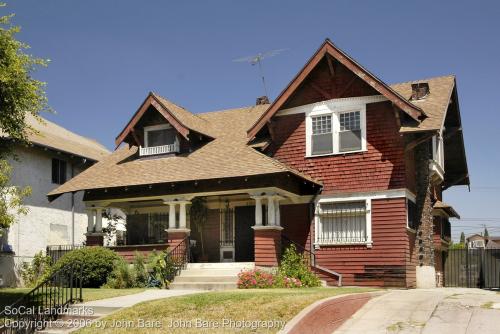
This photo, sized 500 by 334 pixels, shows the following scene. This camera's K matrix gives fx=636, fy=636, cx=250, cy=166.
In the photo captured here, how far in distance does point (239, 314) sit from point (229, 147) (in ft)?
38.4

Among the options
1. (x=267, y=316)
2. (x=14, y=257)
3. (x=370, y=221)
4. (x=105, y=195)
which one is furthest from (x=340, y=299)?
(x=14, y=257)

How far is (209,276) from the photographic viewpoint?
69.8 ft

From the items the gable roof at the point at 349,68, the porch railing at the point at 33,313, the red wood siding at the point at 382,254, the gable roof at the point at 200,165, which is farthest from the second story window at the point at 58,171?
the red wood siding at the point at 382,254

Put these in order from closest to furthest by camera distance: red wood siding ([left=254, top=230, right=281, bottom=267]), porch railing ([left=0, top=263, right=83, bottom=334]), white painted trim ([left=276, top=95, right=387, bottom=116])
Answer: porch railing ([left=0, top=263, right=83, bottom=334]) < red wood siding ([left=254, top=230, right=281, bottom=267]) < white painted trim ([left=276, top=95, right=387, bottom=116])

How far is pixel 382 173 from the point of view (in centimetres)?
2166

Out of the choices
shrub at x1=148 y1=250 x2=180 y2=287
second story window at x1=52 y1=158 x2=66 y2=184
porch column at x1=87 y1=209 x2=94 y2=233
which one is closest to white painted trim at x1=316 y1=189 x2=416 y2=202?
shrub at x1=148 y1=250 x2=180 y2=287

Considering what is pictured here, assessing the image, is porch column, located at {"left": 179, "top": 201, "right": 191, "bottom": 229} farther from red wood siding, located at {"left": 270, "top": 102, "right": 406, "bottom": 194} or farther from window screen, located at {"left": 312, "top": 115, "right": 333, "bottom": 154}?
window screen, located at {"left": 312, "top": 115, "right": 333, "bottom": 154}

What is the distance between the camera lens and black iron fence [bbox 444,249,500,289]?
30.6 m

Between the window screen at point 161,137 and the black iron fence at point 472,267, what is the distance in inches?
585

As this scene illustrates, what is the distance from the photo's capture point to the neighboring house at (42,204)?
89.4 feet

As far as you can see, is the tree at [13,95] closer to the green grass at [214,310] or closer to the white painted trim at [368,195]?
the green grass at [214,310]

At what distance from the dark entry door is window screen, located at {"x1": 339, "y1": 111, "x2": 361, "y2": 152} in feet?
15.4

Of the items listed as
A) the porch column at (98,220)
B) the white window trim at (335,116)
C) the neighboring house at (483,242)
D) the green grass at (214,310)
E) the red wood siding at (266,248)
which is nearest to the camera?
the green grass at (214,310)

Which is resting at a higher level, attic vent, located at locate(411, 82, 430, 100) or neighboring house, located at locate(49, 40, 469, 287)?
attic vent, located at locate(411, 82, 430, 100)
